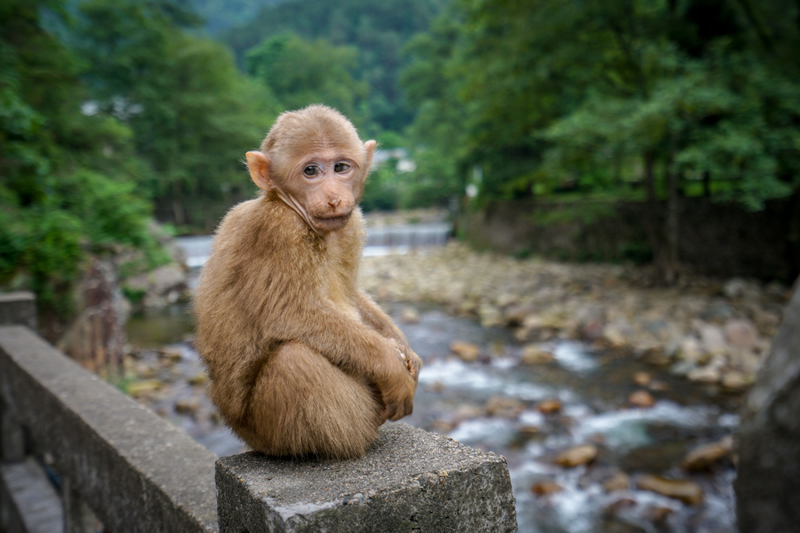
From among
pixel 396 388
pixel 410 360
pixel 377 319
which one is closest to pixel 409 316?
pixel 377 319

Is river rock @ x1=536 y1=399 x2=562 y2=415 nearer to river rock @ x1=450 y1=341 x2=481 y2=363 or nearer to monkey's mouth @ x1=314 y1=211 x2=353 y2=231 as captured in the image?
river rock @ x1=450 y1=341 x2=481 y2=363

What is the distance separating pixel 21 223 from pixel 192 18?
23.7 meters

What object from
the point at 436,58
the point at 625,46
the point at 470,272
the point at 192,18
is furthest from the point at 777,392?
the point at 192,18

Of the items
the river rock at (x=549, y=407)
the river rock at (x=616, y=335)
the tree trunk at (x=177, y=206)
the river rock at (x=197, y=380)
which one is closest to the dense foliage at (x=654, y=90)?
the river rock at (x=616, y=335)

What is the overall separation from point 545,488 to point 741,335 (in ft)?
16.0

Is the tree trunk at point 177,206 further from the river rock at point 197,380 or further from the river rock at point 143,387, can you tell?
the river rock at point 143,387

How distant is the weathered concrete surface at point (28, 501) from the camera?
3.10 m

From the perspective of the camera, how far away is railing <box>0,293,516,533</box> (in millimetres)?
1223

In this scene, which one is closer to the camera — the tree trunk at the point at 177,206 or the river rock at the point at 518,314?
the river rock at the point at 518,314

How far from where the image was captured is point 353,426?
152cm

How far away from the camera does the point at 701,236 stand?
11.7 meters

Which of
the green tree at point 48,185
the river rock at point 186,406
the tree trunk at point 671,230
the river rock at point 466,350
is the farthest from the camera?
the tree trunk at point 671,230

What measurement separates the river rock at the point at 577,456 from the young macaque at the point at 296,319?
13.8 feet

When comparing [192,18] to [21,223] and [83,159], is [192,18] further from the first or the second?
[21,223]
